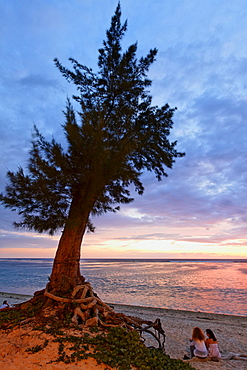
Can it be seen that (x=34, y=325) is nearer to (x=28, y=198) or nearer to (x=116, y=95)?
(x=28, y=198)

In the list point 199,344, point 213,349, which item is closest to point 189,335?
point 213,349

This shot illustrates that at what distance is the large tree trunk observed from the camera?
332 inches

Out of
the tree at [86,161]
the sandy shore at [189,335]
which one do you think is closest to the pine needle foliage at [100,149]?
the tree at [86,161]

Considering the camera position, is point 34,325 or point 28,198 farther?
point 28,198

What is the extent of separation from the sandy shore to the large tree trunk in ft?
7.84

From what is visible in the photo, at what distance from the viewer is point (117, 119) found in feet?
31.9

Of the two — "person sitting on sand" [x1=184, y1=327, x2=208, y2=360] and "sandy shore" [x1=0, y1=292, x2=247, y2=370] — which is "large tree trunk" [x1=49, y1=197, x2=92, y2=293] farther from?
"person sitting on sand" [x1=184, y1=327, x2=208, y2=360]

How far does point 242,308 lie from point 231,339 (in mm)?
10086

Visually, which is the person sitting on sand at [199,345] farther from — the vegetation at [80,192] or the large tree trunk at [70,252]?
the large tree trunk at [70,252]

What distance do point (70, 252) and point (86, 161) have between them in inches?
133

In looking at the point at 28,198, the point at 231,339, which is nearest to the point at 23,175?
the point at 28,198

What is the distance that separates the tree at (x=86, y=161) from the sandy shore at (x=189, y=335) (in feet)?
11.7

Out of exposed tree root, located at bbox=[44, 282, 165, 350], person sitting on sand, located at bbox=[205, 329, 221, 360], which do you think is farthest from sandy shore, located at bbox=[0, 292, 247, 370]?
exposed tree root, located at bbox=[44, 282, 165, 350]

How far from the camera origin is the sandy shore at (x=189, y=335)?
17.8ft
